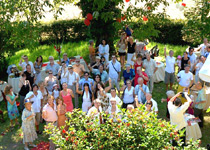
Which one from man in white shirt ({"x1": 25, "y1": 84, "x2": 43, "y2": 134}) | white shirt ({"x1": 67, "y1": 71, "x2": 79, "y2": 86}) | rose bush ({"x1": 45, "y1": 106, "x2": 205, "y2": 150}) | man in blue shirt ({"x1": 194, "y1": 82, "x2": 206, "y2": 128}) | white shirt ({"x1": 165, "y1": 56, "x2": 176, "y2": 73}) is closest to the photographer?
rose bush ({"x1": 45, "y1": 106, "x2": 205, "y2": 150})

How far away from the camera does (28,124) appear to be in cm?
789

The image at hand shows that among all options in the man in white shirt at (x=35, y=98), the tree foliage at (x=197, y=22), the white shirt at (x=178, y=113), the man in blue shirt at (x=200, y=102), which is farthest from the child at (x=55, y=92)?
the tree foliage at (x=197, y=22)

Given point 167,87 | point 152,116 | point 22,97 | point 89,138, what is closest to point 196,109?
point 167,87

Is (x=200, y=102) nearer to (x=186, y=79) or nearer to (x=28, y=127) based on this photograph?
(x=186, y=79)

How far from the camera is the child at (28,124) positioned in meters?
7.78

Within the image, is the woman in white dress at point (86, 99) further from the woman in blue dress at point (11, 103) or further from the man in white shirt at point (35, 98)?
the woman in blue dress at point (11, 103)

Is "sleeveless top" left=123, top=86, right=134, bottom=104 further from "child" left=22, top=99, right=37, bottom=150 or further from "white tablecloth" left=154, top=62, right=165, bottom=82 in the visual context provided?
"white tablecloth" left=154, top=62, right=165, bottom=82

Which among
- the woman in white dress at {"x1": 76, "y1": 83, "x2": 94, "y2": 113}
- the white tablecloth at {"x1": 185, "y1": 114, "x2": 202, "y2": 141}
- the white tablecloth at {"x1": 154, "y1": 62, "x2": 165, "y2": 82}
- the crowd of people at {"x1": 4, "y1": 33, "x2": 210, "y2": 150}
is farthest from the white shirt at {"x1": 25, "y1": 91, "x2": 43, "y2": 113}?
the white tablecloth at {"x1": 154, "y1": 62, "x2": 165, "y2": 82}

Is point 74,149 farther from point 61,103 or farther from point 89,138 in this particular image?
point 61,103

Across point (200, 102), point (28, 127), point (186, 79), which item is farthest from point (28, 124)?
point (186, 79)

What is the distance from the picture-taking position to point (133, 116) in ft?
18.1

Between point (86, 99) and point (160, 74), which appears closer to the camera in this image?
point (86, 99)

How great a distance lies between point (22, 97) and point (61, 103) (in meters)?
2.23

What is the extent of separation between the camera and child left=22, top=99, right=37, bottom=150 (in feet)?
25.5
